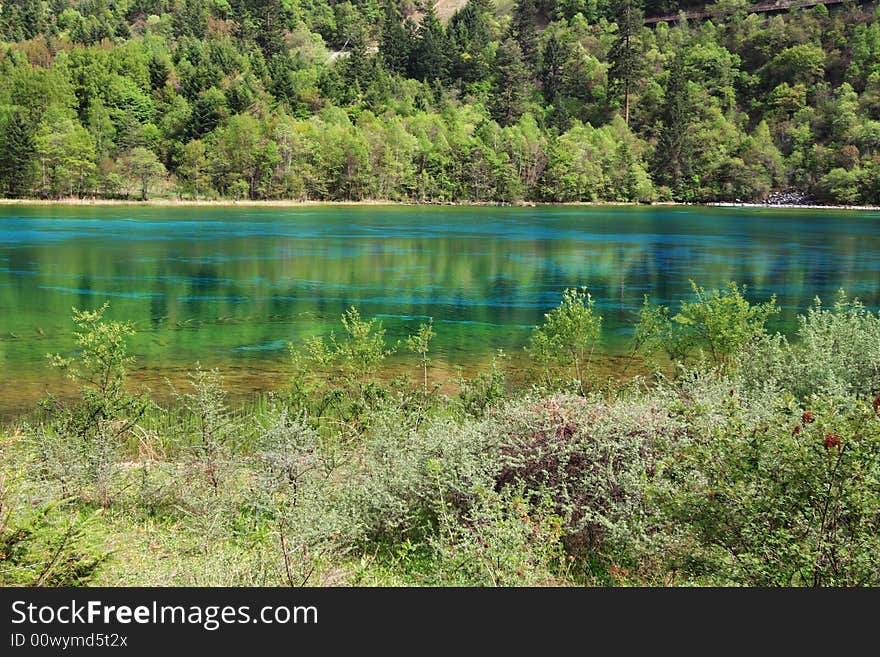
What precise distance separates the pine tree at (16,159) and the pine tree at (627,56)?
119 m

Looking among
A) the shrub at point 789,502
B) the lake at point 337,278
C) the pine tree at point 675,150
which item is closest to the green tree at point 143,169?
the lake at point 337,278

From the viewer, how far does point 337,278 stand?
144ft

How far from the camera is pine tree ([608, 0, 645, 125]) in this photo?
18250 centimetres

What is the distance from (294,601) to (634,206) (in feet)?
471

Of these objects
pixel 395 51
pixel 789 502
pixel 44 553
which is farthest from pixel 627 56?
pixel 44 553

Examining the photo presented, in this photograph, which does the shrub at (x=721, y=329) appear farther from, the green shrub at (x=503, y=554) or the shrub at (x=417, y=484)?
the green shrub at (x=503, y=554)

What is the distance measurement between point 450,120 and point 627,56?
154 feet

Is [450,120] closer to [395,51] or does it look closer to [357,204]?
[395,51]

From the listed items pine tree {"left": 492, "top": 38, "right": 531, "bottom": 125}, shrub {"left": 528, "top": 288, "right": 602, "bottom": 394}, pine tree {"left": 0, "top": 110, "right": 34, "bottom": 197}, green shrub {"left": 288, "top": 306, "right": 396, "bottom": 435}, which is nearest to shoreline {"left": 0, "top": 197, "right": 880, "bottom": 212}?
pine tree {"left": 0, "top": 110, "right": 34, "bottom": 197}

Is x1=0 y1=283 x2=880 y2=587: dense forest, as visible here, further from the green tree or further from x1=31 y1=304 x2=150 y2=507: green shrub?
the green tree

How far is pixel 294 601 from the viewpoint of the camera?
5.64 meters

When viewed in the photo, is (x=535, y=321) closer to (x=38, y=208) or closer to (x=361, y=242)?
(x=361, y=242)

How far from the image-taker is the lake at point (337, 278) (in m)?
27.6

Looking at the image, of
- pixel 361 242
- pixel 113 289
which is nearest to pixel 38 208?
pixel 361 242
